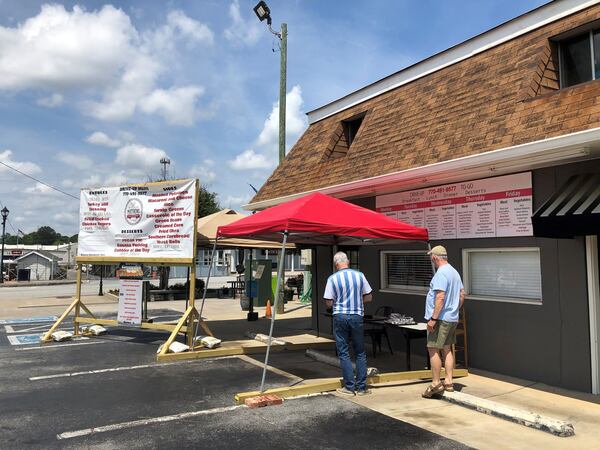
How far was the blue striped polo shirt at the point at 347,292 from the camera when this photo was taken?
6000 millimetres

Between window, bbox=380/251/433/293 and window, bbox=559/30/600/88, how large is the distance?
3522mm

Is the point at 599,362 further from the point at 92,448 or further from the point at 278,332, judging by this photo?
the point at 278,332

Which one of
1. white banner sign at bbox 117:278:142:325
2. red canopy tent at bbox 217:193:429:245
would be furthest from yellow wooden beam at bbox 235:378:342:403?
white banner sign at bbox 117:278:142:325

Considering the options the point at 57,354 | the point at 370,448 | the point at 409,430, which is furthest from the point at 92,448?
the point at 57,354

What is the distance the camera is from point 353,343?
6066 mm

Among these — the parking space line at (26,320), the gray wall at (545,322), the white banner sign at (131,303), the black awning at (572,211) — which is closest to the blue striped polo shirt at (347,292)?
the black awning at (572,211)

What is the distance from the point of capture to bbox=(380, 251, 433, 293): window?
862 cm

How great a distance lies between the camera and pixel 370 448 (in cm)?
434

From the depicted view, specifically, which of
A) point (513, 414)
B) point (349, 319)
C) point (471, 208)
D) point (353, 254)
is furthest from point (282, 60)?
point (513, 414)

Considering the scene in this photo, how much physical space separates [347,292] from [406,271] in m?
3.33

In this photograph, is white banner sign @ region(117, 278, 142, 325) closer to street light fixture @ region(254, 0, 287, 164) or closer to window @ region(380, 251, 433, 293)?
window @ region(380, 251, 433, 293)

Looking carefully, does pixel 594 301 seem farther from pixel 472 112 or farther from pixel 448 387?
pixel 472 112

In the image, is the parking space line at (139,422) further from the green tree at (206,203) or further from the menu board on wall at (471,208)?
the green tree at (206,203)

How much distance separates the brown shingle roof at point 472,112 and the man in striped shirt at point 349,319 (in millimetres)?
2698
